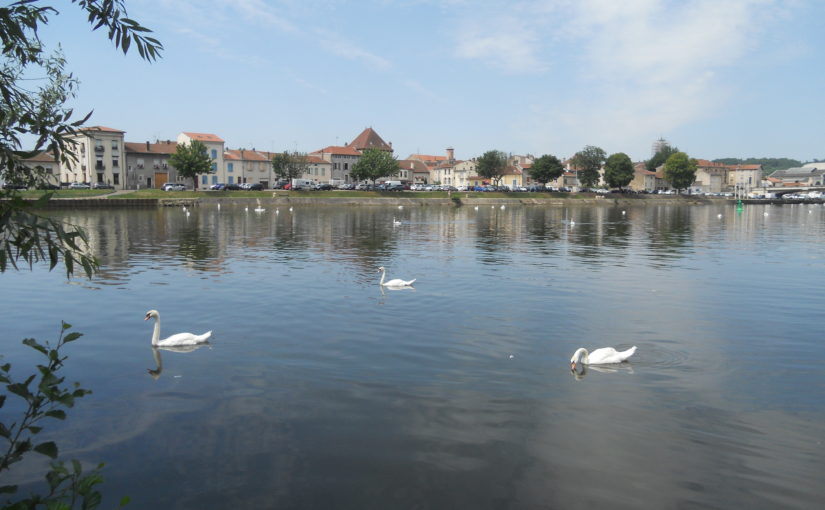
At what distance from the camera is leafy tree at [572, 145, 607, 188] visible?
160m

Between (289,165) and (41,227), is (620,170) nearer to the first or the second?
(289,165)

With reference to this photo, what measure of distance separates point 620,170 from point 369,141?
225ft

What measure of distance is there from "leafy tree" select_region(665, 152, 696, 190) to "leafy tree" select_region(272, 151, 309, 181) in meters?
103

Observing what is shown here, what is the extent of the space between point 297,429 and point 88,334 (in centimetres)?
904

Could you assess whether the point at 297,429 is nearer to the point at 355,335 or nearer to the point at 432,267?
the point at 355,335

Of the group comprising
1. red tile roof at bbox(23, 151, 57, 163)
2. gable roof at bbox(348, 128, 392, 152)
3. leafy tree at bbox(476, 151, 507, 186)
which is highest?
gable roof at bbox(348, 128, 392, 152)

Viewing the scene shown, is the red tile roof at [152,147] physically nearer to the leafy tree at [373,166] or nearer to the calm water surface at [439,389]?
the leafy tree at [373,166]

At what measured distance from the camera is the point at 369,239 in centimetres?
4359

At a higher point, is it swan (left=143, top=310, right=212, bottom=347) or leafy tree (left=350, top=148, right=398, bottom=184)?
leafy tree (left=350, top=148, right=398, bottom=184)

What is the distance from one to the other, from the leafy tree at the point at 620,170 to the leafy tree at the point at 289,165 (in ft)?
259

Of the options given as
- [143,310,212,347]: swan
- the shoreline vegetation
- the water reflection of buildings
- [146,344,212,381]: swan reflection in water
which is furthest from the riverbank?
[146,344,212,381]: swan reflection in water

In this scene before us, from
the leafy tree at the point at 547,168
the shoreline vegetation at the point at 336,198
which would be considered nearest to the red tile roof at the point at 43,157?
the shoreline vegetation at the point at 336,198

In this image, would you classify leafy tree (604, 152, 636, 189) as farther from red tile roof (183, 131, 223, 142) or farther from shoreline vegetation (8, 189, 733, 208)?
red tile roof (183, 131, 223, 142)

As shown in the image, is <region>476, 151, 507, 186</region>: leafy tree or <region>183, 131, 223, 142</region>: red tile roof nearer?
<region>183, 131, 223, 142</region>: red tile roof
